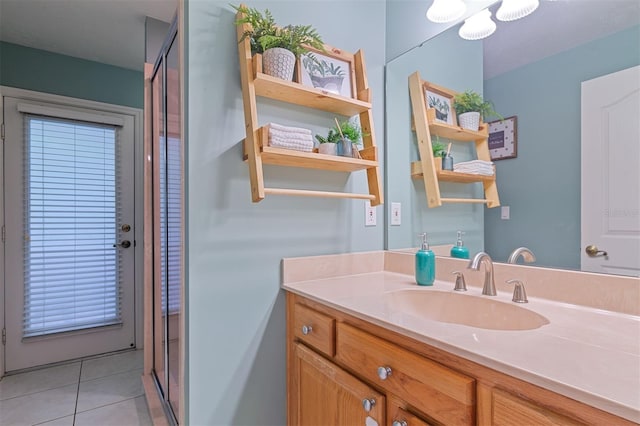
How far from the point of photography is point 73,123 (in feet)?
8.55

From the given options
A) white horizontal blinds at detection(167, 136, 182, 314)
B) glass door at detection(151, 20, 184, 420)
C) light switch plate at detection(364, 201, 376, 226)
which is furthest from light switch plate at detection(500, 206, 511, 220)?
white horizontal blinds at detection(167, 136, 182, 314)

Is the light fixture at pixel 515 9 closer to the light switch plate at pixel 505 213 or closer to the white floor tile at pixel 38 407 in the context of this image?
the light switch plate at pixel 505 213

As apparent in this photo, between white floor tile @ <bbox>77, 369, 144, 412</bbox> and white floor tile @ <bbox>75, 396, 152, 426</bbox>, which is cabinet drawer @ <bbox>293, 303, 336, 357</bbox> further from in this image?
white floor tile @ <bbox>77, 369, 144, 412</bbox>

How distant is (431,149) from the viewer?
1.58 metres

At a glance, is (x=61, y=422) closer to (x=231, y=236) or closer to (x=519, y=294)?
(x=231, y=236)

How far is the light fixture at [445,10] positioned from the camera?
4.63 ft

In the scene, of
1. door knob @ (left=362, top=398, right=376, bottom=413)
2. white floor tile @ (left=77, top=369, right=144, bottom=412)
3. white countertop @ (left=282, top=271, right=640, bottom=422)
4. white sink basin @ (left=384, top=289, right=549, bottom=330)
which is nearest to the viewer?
white countertop @ (left=282, top=271, right=640, bottom=422)

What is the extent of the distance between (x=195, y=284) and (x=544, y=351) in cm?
106

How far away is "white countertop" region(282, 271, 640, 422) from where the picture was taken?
1.77ft

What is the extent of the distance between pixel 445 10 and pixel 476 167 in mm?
720

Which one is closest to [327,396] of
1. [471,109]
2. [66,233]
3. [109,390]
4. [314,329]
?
[314,329]

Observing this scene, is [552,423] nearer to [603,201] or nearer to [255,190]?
[603,201]

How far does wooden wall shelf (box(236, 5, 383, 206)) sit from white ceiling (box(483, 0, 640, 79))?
530mm

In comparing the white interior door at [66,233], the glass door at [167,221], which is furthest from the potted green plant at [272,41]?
the white interior door at [66,233]
